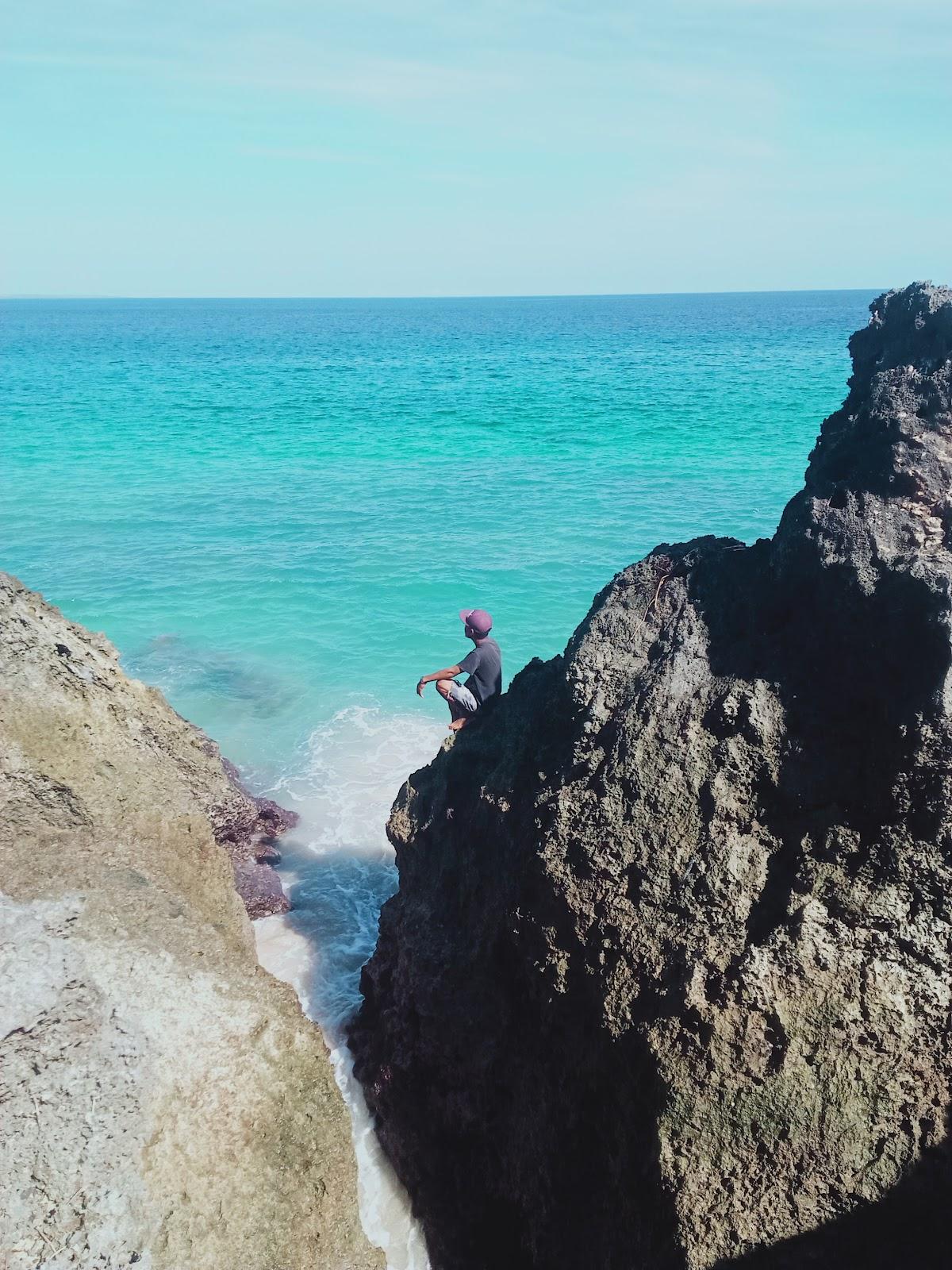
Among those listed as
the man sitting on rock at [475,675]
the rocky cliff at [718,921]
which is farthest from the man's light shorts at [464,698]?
the rocky cliff at [718,921]

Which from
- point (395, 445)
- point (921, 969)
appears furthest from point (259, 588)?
point (921, 969)

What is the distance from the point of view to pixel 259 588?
18.0 metres

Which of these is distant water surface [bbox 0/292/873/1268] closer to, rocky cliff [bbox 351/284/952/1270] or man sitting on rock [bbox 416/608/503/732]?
rocky cliff [bbox 351/284/952/1270]

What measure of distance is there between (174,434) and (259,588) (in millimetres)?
16560

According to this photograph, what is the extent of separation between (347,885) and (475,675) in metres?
2.97

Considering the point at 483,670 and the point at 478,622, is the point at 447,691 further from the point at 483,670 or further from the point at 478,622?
the point at 478,622

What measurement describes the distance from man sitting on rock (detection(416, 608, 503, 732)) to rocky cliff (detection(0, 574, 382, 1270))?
249cm

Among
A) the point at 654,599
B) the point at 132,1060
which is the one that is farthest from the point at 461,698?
the point at 132,1060

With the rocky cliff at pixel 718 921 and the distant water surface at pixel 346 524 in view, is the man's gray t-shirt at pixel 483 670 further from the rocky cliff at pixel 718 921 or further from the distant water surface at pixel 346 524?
the distant water surface at pixel 346 524

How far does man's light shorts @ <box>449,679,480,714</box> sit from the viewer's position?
744 centimetres

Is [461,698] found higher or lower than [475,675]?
lower

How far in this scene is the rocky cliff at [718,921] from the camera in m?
3.80

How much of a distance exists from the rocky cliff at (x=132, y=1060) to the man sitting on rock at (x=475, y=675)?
249 cm

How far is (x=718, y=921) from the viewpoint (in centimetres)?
429
